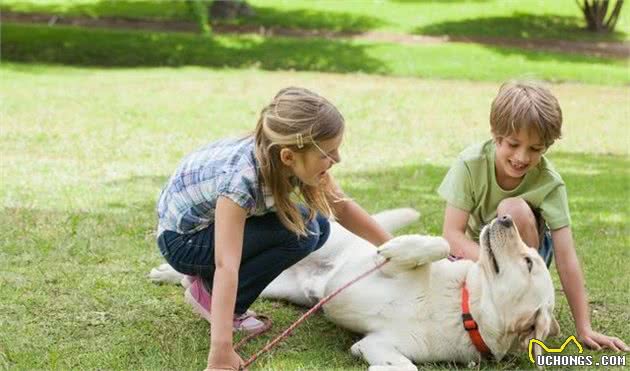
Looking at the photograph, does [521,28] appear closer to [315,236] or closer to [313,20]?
[313,20]

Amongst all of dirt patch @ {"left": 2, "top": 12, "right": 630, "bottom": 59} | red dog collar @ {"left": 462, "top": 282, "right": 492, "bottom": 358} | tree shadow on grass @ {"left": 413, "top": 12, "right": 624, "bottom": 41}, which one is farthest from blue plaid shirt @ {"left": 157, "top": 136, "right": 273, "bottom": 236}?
tree shadow on grass @ {"left": 413, "top": 12, "right": 624, "bottom": 41}

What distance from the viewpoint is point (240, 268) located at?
4336 millimetres

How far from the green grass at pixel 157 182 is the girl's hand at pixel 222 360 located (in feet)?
0.70

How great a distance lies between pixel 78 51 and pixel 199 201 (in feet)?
56.7

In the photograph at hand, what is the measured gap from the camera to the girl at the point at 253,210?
3.90 meters

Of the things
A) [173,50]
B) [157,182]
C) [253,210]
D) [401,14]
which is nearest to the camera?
[253,210]

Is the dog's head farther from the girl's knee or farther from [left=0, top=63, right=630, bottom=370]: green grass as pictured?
the girl's knee

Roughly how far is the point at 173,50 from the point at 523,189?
16.9m

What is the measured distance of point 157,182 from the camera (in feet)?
27.0

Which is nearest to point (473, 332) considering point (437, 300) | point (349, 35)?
point (437, 300)

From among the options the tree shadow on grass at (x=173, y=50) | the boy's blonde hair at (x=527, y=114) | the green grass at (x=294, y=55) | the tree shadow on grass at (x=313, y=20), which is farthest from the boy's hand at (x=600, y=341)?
the tree shadow on grass at (x=313, y=20)

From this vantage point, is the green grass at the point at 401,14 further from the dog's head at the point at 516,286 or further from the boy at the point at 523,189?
the dog's head at the point at 516,286

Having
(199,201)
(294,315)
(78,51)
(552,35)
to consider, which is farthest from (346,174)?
(552,35)

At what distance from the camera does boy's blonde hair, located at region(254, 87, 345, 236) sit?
3.92 meters
